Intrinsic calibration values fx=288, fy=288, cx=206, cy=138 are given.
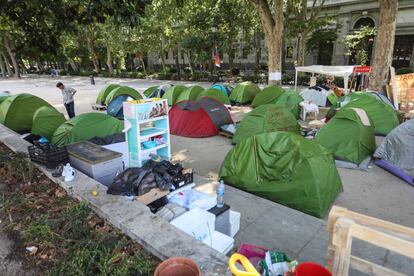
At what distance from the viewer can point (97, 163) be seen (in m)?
4.56

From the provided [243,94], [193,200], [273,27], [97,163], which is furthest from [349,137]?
[273,27]

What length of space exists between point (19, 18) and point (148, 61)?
140 feet

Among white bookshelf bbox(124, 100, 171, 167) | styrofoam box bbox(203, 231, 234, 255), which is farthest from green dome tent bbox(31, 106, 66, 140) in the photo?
styrofoam box bbox(203, 231, 234, 255)

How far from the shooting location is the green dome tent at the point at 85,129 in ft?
23.8

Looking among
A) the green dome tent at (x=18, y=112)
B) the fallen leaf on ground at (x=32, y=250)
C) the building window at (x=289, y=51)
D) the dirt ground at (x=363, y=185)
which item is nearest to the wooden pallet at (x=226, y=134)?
the dirt ground at (x=363, y=185)

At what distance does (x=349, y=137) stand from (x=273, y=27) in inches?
→ 377

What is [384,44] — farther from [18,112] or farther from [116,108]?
[18,112]

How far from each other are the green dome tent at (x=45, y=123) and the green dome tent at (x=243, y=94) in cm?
907

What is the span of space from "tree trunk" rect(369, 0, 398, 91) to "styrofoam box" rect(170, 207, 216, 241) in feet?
42.3

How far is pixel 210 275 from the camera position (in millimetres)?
2254

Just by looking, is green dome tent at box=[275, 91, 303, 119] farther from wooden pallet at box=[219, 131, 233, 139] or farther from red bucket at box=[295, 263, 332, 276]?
red bucket at box=[295, 263, 332, 276]

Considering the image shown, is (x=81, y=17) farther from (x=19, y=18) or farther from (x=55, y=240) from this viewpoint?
(x=55, y=240)

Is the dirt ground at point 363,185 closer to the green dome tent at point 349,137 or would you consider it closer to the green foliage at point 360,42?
the green dome tent at point 349,137

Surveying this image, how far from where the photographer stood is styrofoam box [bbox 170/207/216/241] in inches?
129
